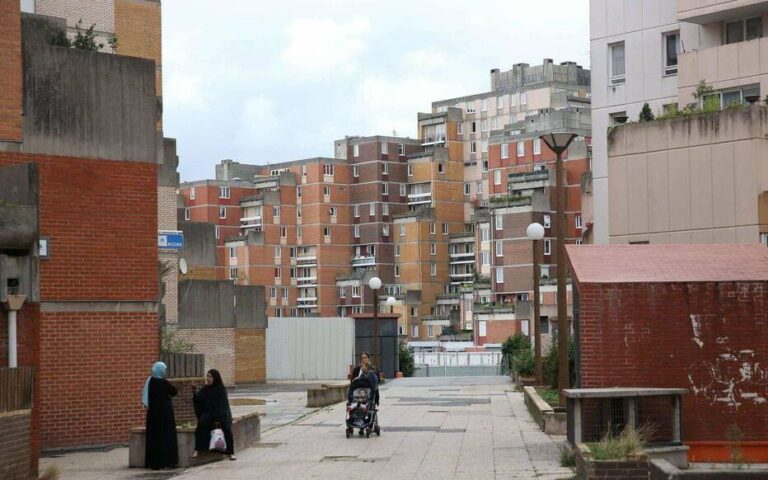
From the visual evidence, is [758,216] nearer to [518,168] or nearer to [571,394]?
[571,394]

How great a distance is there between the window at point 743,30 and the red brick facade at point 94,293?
25.3 meters

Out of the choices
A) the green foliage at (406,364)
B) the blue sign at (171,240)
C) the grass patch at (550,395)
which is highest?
the blue sign at (171,240)

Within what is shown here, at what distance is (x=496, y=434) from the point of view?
84.2 feet

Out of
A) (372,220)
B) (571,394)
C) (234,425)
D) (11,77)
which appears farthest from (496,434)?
(372,220)

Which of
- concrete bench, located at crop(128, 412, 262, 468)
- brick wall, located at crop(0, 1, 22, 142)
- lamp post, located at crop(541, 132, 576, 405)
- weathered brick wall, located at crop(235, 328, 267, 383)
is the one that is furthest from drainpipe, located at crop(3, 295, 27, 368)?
weathered brick wall, located at crop(235, 328, 267, 383)

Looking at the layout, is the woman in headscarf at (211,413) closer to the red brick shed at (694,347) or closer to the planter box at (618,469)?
the red brick shed at (694,347)

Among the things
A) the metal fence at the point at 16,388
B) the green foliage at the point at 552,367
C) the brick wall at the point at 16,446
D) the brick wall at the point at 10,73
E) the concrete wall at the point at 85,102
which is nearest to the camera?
the brick wall at the point at 16,446

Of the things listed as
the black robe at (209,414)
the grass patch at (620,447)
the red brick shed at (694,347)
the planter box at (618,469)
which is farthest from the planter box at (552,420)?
the planter box at (618,469)

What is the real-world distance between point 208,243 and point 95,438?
34.7 metres

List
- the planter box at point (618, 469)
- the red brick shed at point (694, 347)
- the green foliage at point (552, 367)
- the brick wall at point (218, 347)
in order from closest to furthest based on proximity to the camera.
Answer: the planter box at point (618, 469), the red brick shed at point (694, 347), the green foliage at point (552, 367), the brick wall at point (218, 347)

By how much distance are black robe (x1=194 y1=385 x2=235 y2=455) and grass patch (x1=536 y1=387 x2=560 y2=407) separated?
985cm

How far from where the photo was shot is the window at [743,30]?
143 feet

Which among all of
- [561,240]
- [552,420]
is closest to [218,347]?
[552,420]

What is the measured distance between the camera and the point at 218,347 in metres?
55.4
